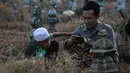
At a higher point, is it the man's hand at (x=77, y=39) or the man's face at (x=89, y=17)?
the man's face at (x=89, y=17)

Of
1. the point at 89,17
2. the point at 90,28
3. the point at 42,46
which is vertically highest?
the point at 89,17

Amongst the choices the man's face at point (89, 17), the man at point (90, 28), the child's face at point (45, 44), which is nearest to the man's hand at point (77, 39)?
the man at point (90, 28)

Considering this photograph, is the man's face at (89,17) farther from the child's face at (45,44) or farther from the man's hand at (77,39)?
the child's face at (45,44)

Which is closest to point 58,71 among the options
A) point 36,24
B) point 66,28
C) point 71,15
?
point 36,24

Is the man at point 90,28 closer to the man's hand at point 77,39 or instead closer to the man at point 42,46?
the man's hand at point 77,39

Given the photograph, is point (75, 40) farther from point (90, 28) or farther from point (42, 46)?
point (42, 46)

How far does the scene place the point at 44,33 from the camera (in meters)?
4.44

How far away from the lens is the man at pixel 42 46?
445cm

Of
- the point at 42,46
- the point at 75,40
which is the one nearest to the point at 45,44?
the point at 42,46

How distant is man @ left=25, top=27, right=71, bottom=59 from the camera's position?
4445 mm

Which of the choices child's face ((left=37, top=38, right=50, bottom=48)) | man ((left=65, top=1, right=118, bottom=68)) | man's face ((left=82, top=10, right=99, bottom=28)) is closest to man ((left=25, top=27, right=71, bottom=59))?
child's face ((left=37, top=38, right=50, bottom=48))

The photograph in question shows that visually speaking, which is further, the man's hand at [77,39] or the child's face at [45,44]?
the child's face at [45,44]

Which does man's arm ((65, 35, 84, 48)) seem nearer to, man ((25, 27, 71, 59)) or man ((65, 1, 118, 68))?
man ((65, 1, 118, 68))

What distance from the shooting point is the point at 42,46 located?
4.51 meters
